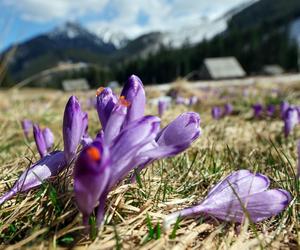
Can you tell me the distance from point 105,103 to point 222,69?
60114 mm

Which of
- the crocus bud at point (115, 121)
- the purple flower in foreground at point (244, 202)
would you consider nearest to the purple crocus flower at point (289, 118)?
the purple flower in foreground at point (244, 202)

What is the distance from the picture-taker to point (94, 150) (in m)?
0.96

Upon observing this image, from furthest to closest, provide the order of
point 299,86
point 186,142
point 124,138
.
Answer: point 299,86 < point 186,142 < point 124,138

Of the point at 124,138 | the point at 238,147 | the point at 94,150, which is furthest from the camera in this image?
the point at 238,147

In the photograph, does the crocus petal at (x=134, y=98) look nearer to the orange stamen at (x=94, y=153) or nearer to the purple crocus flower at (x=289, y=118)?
the orange stamen at (x=94, y=153)

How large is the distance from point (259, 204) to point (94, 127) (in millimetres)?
3377

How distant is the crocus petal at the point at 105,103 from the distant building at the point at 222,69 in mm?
55894

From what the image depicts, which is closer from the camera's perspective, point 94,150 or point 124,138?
point 94,150

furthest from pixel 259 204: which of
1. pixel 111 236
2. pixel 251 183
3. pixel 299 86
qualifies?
pixel 299 86

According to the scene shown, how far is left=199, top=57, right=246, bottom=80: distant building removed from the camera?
188 ft

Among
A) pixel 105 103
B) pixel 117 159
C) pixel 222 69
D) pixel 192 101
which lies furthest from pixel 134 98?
pixel 222 69

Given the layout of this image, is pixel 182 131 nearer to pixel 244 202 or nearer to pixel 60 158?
pixel 244 202

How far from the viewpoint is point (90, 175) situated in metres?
0.98

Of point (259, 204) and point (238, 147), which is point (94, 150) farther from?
point (238, 147)
